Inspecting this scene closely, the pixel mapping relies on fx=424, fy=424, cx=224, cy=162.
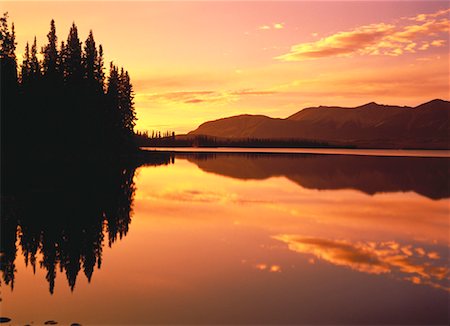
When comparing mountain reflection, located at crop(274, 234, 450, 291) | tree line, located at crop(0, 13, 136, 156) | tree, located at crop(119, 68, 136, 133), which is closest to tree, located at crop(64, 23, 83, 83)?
tree line, located at crop(0, 13, 136, 156)

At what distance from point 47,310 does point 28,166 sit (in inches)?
1552

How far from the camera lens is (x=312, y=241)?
2033 cm

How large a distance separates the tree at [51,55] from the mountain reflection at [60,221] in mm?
31219

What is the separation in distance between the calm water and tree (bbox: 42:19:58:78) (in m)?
39.6

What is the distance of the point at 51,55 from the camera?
Answer: 221 ft

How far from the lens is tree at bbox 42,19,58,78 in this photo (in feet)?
214

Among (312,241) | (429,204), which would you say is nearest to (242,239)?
(312,241)

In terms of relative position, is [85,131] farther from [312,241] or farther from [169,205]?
[312,241]

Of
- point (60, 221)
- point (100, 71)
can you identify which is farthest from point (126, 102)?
point (60, 221)

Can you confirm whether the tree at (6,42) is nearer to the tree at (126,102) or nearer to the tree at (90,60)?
the tree at (90,60)

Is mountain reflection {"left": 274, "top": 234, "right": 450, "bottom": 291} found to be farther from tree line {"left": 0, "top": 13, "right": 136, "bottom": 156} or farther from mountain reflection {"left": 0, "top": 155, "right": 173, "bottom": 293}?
tree line {"left": 0, "top": 13, "right": 136, "bottom": 156}

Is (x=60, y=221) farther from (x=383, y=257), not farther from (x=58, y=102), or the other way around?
(x=58, y=102)

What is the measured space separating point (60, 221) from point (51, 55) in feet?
175

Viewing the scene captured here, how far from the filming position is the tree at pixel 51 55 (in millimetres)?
65188
